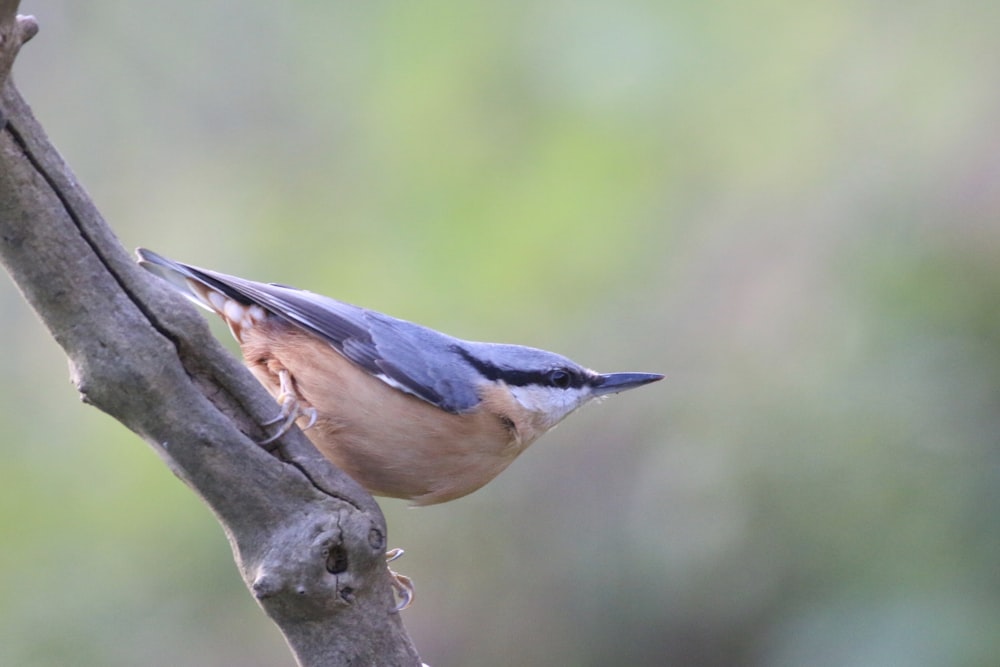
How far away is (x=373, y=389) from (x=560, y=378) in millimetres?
704

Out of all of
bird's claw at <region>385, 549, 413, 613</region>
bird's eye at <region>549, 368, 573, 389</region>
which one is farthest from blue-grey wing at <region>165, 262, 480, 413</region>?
bird's claw at <region>385, 549, 413, 613</region>

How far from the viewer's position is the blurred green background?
15.0 feet

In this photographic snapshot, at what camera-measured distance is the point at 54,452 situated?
19.3 ft

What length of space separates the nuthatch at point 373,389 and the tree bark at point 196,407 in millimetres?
376

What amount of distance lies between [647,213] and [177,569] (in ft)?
11.9

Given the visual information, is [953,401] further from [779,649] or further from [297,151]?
[297,151]

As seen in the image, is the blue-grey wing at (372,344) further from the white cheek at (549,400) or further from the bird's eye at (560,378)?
the bird's eye at (560,378)

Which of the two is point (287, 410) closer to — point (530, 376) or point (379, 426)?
point (379, 426)

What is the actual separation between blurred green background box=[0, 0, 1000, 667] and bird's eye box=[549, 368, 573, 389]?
1.71m

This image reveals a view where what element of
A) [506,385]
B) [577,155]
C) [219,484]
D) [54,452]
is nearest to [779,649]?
[506,385]

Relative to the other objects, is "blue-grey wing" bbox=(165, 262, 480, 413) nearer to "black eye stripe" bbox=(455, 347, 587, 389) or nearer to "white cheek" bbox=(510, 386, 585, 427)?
"black eye stripe" bbox=(455, 347, 587, 389)

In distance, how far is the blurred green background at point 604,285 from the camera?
15.0 ft

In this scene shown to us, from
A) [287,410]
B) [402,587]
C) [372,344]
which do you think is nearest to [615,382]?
[372,344]

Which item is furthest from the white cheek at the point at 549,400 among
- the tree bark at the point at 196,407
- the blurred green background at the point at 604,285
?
the blurred green background at the point at 604,285
